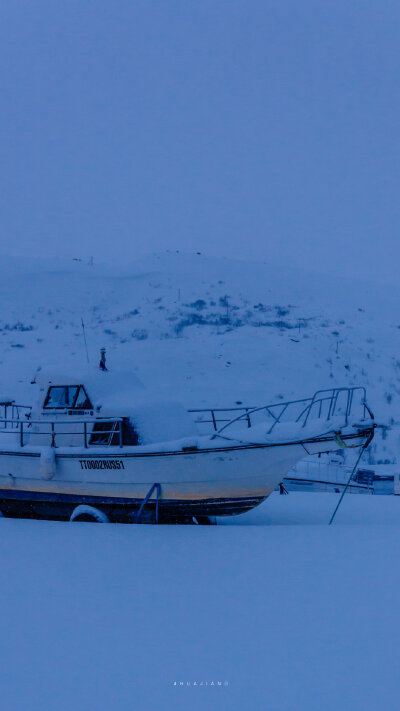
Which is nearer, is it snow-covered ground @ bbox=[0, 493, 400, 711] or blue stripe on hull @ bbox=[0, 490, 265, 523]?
snow-covered ground @ bbox=[0, 493, 400, 711]

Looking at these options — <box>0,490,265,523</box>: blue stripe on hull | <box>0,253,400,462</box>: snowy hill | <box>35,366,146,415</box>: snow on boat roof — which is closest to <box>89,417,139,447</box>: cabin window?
<box>35,366,146,415</box>: snow on boat roof

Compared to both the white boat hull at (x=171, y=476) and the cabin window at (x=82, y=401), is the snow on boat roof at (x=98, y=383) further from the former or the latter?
the white boat hull at (x=171, y=476)

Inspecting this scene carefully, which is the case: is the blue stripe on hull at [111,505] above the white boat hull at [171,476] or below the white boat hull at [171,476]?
below

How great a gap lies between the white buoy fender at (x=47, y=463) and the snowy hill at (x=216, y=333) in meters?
10.1

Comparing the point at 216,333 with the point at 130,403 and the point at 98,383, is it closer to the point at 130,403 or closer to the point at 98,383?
the point at 98,383

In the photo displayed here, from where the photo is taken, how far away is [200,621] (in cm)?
515

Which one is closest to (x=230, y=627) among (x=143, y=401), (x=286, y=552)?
(x=286, y=552)

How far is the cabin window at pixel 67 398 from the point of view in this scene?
449 inches

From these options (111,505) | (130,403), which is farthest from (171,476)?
(130,403)

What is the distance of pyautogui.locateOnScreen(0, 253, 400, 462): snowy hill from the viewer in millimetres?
26000

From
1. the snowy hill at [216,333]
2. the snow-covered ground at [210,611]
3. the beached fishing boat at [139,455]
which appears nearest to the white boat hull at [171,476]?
the beached fishing boat at [139,455]

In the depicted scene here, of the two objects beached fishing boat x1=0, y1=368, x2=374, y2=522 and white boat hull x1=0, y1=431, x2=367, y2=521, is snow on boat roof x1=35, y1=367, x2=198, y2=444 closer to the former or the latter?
beached fishing boat x1=0, y1=368, x2=374, y2=522

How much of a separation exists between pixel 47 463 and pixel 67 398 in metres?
1.56

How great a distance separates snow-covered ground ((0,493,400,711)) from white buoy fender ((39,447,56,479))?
69.2 inches
